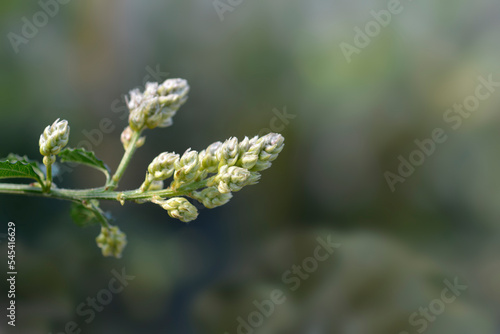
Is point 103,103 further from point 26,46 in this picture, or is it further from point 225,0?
point 225,0

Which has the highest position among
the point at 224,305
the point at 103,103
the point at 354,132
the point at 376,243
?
the point at 103,103

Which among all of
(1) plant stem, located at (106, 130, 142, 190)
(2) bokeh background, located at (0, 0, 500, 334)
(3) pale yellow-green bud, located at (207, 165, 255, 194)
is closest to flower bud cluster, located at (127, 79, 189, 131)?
(1) plant stem, located at (106, 130, 142, 190)

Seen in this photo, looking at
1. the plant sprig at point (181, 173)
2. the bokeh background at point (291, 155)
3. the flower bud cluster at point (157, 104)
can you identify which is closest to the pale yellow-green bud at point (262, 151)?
the plant sprig at point (181, 173)

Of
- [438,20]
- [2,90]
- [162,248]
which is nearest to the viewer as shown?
[2,90]

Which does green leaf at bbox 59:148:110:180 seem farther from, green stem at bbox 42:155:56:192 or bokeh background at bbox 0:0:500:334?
bokeh background at bbox 0:0:500:334

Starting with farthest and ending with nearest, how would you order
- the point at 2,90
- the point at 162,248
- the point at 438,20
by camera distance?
1. the point at 438,20
2. the point at 162,248
3. the point at 2,90

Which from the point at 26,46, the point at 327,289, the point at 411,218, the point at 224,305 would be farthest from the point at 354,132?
the point at 26,46

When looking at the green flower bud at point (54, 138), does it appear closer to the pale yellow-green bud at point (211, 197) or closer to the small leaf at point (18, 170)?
the small leaf at point (18, 170)
